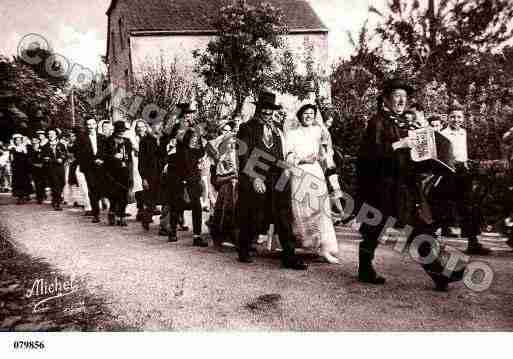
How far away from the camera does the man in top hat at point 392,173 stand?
4.54 m

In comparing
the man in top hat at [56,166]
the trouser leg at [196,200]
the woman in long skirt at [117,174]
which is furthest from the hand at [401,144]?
the man in top hat at [56,166]

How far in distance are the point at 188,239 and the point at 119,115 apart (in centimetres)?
237

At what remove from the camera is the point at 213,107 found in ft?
23.2

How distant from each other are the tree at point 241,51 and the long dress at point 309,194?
1291 millimetres

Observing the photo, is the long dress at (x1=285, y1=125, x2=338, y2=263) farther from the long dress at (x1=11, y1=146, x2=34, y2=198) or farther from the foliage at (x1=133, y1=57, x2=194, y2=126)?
the long dress at (x1=11, y1=146, x2=34, y2=198)

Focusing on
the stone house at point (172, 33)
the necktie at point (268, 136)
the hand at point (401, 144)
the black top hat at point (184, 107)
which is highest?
the stone house at point (172, 33)

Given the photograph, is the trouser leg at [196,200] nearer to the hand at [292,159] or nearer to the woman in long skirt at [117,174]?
the hand at [292,159]

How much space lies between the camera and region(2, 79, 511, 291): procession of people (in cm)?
463

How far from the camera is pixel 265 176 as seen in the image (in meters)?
5.51

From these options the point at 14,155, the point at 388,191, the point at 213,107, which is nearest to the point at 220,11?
the point at 213,107

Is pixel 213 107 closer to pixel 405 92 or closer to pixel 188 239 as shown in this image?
pixel 188 239

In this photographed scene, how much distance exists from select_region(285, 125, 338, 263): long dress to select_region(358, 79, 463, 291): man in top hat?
0.88 m

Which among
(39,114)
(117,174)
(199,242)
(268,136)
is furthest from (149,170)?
(268,136)
